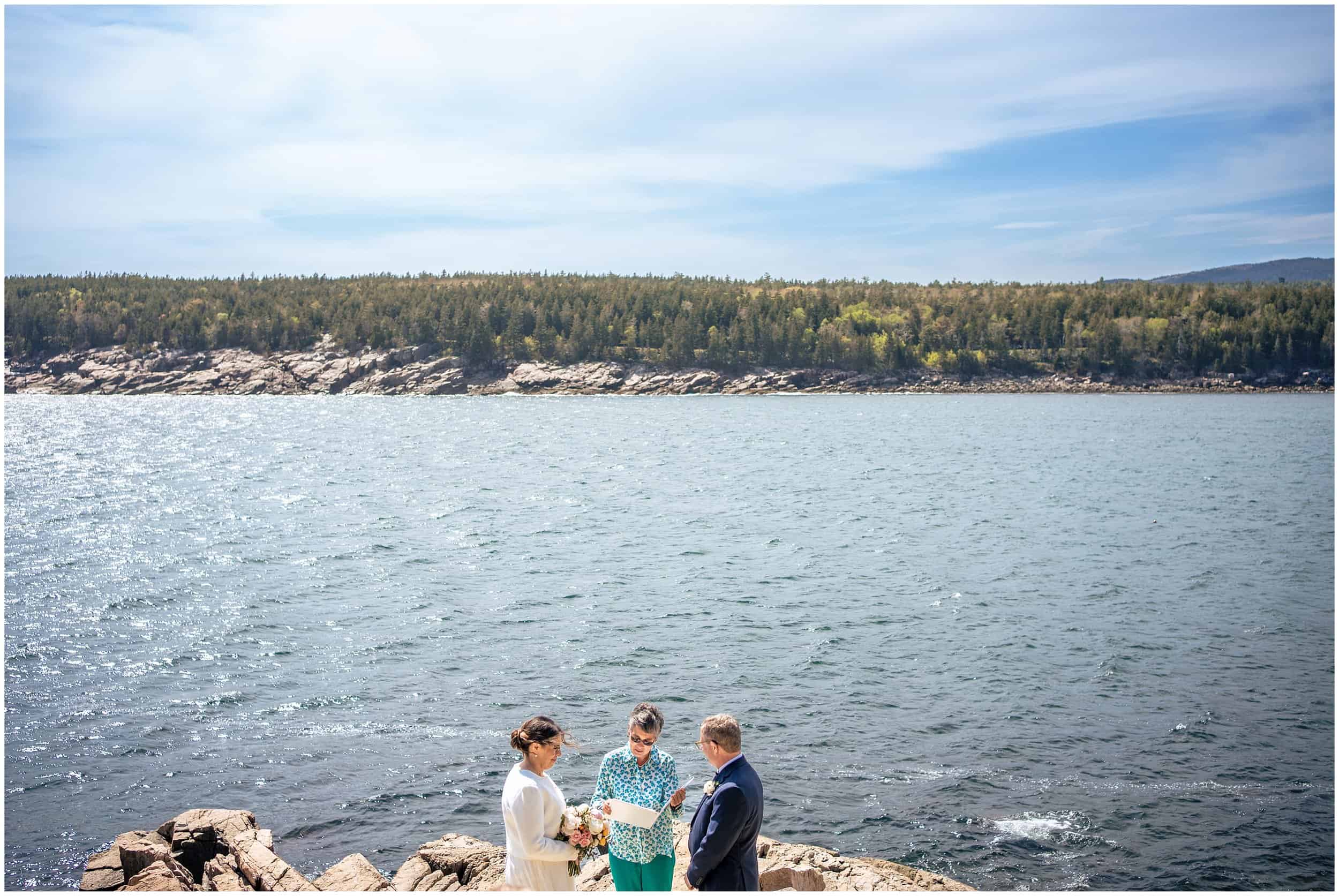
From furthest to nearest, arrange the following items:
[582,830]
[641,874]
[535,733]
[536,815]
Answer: [641,874]
[582,830]
[536,815]
[535,733]

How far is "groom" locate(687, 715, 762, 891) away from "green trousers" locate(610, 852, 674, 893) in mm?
395

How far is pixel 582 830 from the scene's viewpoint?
7203 mm

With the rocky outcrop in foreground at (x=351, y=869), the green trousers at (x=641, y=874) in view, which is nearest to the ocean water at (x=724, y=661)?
the rocky outcrop in foreground at (x=351, y=869)

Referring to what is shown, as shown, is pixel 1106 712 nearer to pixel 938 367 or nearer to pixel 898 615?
pixel 898 615

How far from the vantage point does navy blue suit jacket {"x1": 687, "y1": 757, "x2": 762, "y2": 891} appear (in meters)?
7.19

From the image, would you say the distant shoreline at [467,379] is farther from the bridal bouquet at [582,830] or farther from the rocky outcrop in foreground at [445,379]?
the bridal bouquet at [582,830]

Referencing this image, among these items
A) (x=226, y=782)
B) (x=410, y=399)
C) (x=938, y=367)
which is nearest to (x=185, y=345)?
(x=410, y=399)

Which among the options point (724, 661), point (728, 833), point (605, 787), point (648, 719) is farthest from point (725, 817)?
point (724, 661)

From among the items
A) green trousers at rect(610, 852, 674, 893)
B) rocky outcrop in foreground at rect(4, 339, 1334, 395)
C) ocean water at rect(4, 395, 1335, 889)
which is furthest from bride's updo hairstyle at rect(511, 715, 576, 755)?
rocky outcrop in foreground at rect(4, 339, 1334, 395)

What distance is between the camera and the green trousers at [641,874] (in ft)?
25.5

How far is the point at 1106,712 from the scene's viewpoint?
19.0 meters

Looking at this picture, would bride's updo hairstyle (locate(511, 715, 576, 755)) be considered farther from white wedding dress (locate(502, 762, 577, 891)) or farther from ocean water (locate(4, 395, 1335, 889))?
ocean water (locate(4, 395, 1335, 889))

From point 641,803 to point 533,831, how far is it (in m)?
0.90

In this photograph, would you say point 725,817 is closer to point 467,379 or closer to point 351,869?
point 351,869
